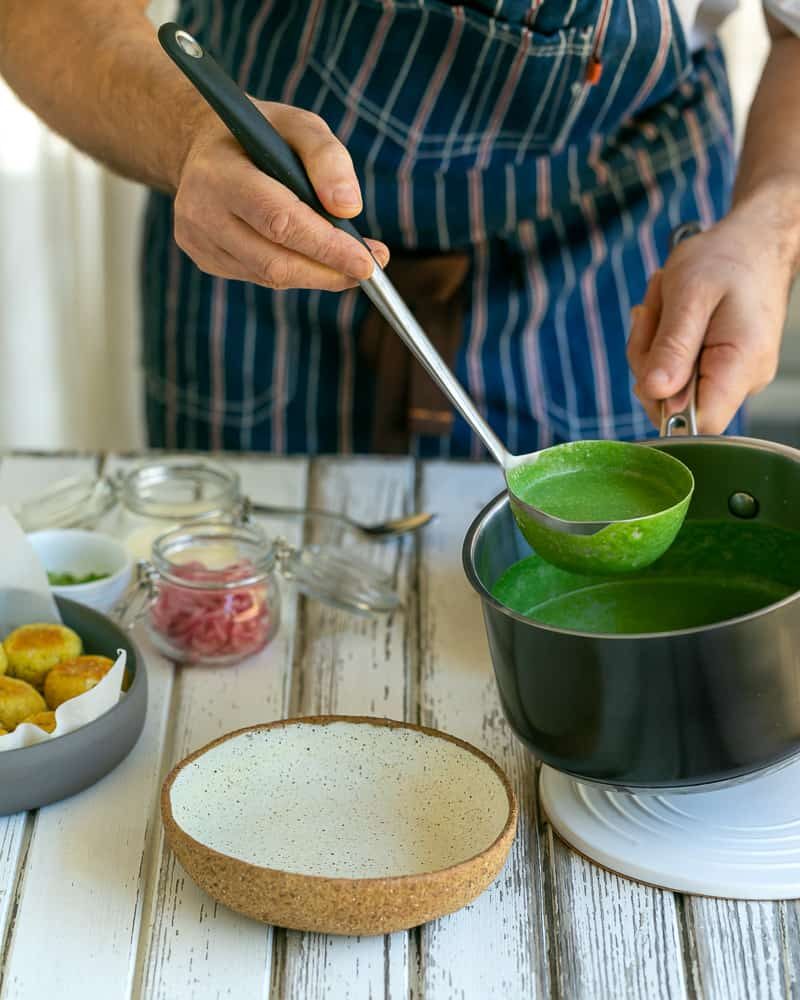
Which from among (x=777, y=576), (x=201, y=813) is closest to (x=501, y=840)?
(x=201, y=813)

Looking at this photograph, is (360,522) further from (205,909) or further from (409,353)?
(205,909)

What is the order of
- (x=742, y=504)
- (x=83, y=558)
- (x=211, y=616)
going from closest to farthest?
(x=742, y=504) < (x=211, y=616) < (x=83, y=558)

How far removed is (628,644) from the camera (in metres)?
0.71

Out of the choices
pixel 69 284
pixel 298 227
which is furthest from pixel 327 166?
pixel 69 284

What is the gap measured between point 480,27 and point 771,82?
304 millimetres

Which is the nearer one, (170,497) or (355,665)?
(355,665)

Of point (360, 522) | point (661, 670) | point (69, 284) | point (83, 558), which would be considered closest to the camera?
point (661, 670)

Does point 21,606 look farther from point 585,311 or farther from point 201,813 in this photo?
point 585,311

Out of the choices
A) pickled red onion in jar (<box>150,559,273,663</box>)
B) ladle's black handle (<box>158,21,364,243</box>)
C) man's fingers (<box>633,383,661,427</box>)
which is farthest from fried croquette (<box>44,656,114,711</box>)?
man's fingers (<box>633,383,661,427</box>)

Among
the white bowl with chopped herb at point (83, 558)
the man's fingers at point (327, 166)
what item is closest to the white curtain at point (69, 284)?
the white bowl with chopped herb at point (83, 558)

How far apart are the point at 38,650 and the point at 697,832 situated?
0.47 m

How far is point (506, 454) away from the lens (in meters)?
0.93

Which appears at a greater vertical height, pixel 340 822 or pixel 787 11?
pixel 787 11

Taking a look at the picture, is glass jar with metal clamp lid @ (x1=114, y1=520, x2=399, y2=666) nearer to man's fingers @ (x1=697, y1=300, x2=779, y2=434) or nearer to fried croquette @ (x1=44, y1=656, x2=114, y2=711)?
fried croquette @ (x1=44, y1=656, x2=114, y2=711)
